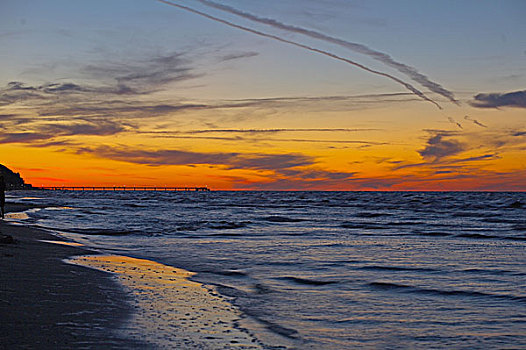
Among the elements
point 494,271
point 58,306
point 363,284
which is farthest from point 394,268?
point 58,306

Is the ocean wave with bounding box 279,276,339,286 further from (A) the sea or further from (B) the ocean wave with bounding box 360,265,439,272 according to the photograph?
(B) the ocean wave with bounding box 360,265,439,272

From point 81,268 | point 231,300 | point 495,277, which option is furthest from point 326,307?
point 81,268

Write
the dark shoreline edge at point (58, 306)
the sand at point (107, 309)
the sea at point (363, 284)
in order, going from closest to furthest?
the dark shoreline edge at point (58, 306)
the sand at point (107, 309)
the sea at point (363, 284)

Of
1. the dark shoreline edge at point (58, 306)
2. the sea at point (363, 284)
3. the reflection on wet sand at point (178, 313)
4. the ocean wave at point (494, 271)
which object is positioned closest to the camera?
the dark shoreline edge at point (58, 306)

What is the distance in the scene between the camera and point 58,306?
25.9ft

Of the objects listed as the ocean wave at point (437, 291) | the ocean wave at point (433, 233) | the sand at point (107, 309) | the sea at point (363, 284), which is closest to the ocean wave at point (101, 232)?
the sea at point (363, 284)

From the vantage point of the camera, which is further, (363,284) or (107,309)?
(363,284)

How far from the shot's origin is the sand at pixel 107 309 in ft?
21.0

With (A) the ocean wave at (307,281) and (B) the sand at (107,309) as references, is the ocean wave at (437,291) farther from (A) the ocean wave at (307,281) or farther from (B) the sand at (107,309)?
(B) the sand at (107,309)

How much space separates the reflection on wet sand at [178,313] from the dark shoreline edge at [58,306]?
0.80ft

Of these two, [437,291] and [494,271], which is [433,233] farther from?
[437,291]

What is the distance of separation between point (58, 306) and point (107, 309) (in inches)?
25.8

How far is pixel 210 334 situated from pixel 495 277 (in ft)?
24.1

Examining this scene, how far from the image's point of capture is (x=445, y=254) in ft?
53.1
